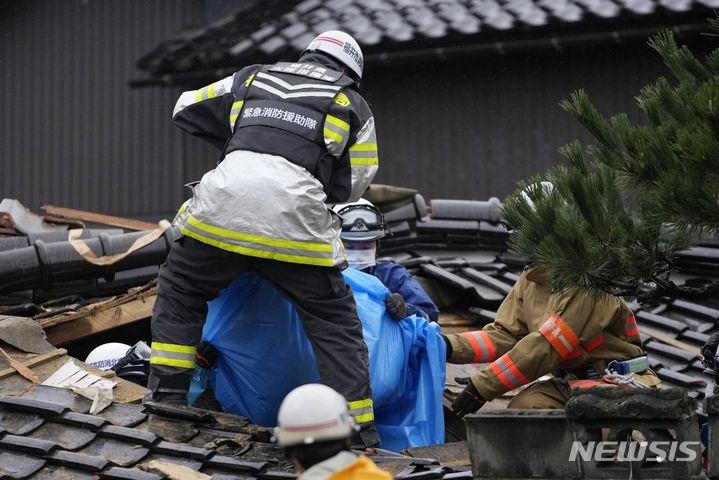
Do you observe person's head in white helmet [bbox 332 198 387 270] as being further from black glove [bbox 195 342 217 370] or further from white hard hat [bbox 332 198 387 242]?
black glove [bbox 195 342 217 370]

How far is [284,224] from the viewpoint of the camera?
4.68 metres

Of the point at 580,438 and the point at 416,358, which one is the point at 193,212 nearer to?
the point at 416,358

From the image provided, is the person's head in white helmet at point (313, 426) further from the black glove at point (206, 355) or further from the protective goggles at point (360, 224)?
the protective goggles at point (360, 224)

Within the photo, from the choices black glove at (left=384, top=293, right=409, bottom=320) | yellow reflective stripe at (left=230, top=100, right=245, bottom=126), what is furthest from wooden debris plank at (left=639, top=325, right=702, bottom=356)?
yellow reflective stripe at (left=230, top=100, right=245, bottom=126)

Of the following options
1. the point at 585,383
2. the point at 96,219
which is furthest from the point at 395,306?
the point at 96,219

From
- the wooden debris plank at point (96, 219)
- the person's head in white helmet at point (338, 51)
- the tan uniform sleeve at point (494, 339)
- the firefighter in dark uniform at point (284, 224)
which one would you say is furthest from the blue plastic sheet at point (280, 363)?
the wooden debris plank at point (96, 219)

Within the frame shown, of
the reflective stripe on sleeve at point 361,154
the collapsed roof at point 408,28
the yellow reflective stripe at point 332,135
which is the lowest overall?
the reflective stripe on sleeve at point 361,154

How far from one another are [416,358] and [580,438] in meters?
1.87

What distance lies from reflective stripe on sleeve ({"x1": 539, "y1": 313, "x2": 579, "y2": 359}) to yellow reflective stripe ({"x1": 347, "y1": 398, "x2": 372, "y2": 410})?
3.54 ft

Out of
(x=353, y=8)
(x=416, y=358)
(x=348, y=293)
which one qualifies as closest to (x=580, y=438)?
(x=348, y=293)

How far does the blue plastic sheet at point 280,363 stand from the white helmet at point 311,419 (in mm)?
2309

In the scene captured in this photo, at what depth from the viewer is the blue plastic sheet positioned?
5.13m

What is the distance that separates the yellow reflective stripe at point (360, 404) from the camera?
475 centimetres

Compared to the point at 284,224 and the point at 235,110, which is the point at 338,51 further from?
the point at 284,224
